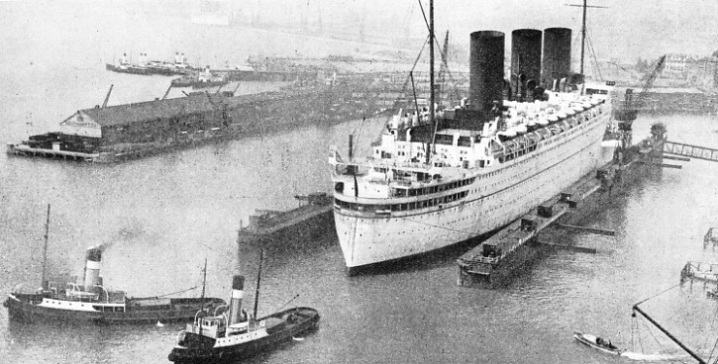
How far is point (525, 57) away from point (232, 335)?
26711mm

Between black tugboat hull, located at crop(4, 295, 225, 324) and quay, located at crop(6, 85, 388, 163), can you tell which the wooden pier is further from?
quay, located at crop(6, 85, 388, 163)

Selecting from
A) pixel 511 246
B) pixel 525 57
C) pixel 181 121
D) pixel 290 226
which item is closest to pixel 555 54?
pixel 525 57

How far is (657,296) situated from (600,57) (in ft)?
214

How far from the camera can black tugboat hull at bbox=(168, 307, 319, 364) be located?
63.6 feet

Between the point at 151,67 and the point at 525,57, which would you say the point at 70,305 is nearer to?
the point at 525,57

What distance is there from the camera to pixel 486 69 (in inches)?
1403

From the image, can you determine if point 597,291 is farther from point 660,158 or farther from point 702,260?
point 660,158

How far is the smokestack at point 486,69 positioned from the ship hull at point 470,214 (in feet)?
10.2

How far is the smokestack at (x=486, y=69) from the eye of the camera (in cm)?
3541

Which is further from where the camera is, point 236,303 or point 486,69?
point 486,69

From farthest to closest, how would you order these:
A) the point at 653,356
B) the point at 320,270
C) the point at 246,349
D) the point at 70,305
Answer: the point at 320,270 < the point at 70,305 < the point at 653,356 < the point at 246,349

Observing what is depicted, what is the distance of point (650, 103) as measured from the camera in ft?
209

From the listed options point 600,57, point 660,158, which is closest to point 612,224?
point 660,158

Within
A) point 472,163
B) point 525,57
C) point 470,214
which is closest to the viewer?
point 470,214
